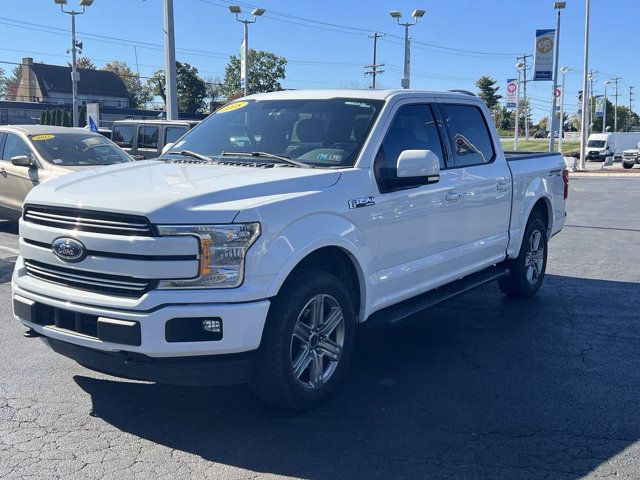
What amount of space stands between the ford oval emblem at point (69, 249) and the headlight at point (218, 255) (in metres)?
0.54

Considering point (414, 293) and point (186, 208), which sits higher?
point (186, 208)

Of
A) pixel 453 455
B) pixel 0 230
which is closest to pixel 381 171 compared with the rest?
pixel 453 455

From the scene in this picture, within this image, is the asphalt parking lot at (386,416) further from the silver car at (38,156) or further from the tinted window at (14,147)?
the tinted window at (14,147)

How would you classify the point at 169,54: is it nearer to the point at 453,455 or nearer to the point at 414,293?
the point at 414,293

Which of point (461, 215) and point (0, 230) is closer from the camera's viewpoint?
point (461, 215)

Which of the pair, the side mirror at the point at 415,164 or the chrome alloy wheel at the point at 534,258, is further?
the chrome alloy wheel at the point at 534,258

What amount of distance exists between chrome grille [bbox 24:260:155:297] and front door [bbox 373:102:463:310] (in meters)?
1.75

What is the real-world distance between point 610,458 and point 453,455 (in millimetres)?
861

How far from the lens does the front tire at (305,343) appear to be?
401cm

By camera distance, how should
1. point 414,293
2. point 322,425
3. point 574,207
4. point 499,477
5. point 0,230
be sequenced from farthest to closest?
1. point 574,207
2. point 0,230
3. point 414,293
4. point 322,425
5. point 499,477

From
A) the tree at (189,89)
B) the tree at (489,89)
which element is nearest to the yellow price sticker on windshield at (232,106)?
the tree at (189,89)

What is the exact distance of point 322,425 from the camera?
166 inches

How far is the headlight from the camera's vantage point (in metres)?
3.76

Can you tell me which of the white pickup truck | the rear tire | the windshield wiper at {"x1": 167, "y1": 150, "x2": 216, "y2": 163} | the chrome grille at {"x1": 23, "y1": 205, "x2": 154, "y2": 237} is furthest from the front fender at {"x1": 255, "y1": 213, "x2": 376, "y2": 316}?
the rear tire
